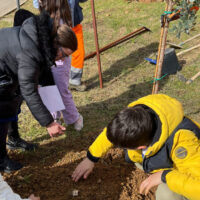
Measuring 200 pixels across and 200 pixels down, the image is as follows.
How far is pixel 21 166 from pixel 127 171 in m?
1.03

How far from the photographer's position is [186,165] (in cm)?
164

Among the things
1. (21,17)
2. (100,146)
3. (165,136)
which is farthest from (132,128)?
(21,17)

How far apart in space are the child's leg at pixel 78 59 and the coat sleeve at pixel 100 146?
6.75 ft

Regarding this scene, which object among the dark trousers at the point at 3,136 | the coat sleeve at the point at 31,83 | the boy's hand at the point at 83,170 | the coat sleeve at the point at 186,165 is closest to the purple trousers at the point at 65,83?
the dark trousers at the point at 3,136

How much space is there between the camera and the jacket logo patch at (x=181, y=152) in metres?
1.62

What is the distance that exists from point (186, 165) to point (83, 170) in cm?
90

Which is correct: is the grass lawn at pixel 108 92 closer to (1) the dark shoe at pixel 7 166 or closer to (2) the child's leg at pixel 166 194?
(1) the dark shoe at pixel 7 166

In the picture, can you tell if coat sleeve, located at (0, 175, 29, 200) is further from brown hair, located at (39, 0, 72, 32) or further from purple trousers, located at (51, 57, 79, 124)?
brown hair, located at (39, 0, 72, 32)

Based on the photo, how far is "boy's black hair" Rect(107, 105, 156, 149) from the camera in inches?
62.2

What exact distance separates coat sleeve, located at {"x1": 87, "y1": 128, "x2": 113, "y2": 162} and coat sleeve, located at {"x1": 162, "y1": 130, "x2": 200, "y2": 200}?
52 centimetres

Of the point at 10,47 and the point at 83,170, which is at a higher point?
the point at 10,47

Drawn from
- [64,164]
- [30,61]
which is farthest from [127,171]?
[30,61]

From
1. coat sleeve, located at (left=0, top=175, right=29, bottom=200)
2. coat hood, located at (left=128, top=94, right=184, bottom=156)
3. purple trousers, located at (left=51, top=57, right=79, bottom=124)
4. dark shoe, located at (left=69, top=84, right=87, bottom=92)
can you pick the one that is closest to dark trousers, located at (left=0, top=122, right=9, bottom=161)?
purple trousers, located at (left=51, top=57, right=79, bottom=124)

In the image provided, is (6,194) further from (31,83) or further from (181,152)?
(181,152)
